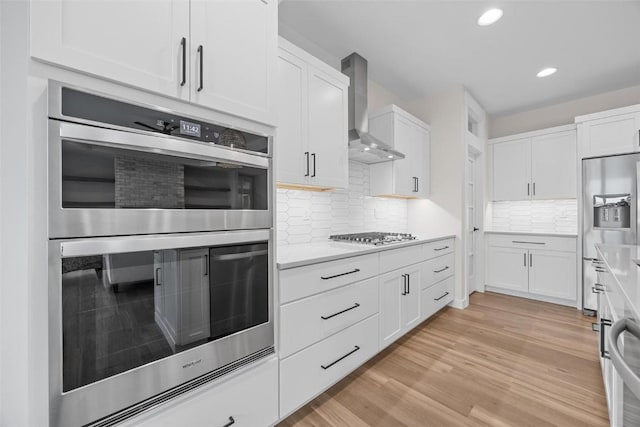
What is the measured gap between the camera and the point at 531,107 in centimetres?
412

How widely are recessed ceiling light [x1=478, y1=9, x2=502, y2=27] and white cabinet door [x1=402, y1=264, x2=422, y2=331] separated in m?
2.21

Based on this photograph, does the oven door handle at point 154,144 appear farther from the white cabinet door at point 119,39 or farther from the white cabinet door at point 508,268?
the white cabinet door at point 508,268

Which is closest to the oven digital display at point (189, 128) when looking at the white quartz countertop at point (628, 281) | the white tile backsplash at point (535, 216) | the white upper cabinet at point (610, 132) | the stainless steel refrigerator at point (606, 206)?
the white quartz countertop at point (628, 281)

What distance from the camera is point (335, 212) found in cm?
277

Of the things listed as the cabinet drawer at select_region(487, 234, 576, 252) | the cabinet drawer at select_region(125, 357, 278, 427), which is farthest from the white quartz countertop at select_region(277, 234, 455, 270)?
the cabinet drawer at select_region(487, 234, 576, 252)

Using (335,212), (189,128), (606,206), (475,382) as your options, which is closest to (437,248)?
(335,212)

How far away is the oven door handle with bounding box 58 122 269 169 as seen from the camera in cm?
84

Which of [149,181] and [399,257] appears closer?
[149,181]

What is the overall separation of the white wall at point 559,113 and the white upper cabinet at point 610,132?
74 cm

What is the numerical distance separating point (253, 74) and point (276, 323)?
4.14ft

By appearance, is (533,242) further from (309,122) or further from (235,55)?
(235,55)

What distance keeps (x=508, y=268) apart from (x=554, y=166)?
156 centimetres

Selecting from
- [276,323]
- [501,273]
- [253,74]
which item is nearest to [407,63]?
[253,74]

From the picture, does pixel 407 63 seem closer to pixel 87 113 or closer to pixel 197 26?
pixel 197 26
